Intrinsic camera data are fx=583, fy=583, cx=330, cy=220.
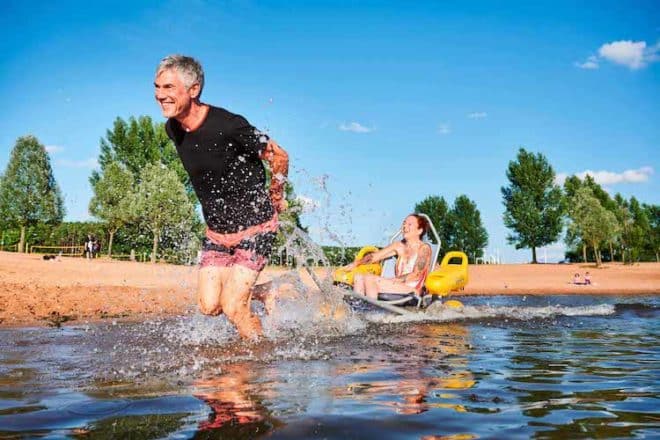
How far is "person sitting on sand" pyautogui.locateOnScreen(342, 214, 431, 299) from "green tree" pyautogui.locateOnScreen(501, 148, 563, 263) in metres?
45.9

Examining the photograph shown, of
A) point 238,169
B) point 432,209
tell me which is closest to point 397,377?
point 238,169

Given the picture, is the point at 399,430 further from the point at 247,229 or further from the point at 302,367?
the point at 247,229

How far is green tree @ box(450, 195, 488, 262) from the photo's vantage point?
198ft

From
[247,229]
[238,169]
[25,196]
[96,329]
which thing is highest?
[25,196]

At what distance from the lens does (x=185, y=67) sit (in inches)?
176

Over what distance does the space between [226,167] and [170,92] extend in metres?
0.70

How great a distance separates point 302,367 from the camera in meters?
3.91

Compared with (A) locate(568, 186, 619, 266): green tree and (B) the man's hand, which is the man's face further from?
(A) locate(568, 186, 619, 266): green tree

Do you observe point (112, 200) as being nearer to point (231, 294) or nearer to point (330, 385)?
point (231, 294)

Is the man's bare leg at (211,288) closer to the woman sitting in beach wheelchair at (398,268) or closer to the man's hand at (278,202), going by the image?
the man's hand at (278,202)

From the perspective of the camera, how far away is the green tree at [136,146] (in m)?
48.9

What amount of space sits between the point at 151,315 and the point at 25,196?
36.3 meters

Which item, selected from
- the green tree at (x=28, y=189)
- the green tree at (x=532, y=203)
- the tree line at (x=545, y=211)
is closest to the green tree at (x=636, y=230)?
the tree line at (x=545, y=211)

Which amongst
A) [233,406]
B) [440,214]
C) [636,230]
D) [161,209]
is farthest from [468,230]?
[233,406]
